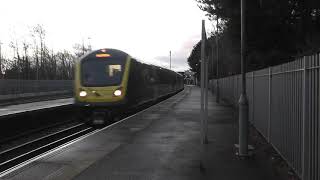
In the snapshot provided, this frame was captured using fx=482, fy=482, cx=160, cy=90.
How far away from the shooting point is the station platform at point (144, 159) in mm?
8266

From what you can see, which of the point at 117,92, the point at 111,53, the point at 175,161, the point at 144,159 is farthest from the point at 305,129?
the point at 111,53

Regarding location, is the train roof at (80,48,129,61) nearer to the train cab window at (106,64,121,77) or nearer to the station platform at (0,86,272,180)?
the train cab window at (106,64,121,77)

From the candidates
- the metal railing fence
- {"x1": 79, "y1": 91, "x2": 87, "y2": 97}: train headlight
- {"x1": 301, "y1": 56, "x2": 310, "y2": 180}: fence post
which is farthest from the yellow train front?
{"x1": 301, "y1": 56, "x2": 310, "y2": 180}: fence post

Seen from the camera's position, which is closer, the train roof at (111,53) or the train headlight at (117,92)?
the train headlight at (117,92)

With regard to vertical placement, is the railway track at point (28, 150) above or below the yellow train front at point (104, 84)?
below

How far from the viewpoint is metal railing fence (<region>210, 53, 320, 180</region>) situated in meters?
6.60

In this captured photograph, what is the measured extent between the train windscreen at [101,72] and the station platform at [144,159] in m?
4.52

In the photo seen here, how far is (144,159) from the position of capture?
988 cm

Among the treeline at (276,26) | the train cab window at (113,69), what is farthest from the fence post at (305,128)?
the train cab window at (113,69)

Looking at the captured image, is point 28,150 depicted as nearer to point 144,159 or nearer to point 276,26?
point 144,159

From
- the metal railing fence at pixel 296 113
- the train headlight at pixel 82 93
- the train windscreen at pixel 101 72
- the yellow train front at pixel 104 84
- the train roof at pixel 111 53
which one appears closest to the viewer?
the metal railing fence at pixel 296 113

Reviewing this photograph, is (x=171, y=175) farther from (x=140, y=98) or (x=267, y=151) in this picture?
(x=140, y=98)

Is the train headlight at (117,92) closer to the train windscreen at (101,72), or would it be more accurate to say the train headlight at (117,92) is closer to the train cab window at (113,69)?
the train windscreen at (101,72)

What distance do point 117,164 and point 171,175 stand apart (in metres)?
1.48
